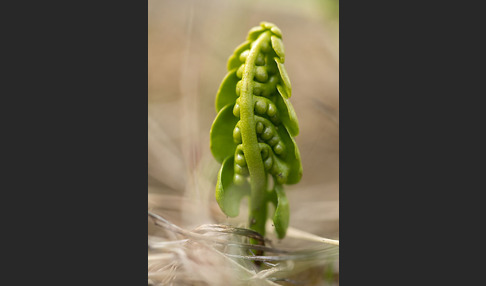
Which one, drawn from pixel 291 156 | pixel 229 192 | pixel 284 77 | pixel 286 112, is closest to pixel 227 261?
pixel 229 192

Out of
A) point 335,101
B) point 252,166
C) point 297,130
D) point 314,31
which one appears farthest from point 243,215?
point 314,31

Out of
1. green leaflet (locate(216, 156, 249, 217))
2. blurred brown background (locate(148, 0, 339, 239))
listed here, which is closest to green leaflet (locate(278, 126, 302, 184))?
blurred brown background (locate(148, 0, 339, 239))

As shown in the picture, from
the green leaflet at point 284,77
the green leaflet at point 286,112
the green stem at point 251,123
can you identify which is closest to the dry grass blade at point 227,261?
the green stem at point 251,123

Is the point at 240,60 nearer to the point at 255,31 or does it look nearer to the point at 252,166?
the point at 255,31

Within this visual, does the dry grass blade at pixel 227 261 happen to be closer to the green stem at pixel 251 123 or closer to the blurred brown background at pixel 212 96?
the blurred brown background at pixel 212 96

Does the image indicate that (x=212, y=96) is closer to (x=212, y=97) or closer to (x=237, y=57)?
(x=212, y=97)

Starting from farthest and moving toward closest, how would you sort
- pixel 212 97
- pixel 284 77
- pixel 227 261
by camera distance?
1. pixel 212 97
2. pixel 227 261
3. pixel 284 77
